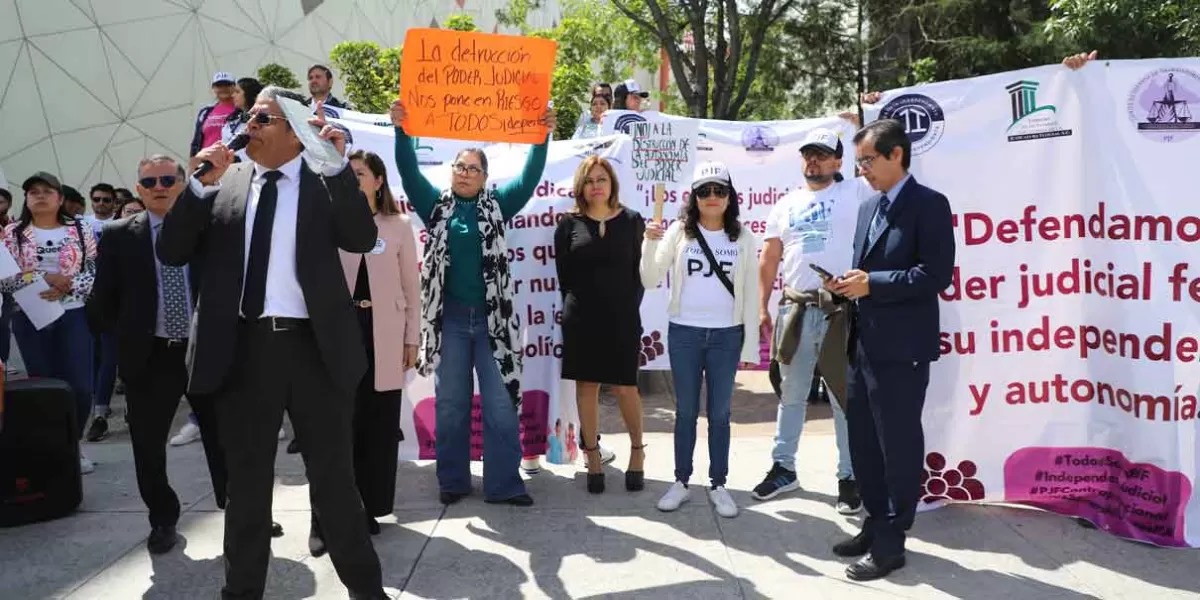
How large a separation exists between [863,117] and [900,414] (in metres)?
1.70

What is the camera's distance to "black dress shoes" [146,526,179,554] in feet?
15.0

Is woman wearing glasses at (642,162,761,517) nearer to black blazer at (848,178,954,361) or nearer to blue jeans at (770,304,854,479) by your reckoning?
blue jeans at (770,304,854,479)

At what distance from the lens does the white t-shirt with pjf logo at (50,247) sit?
6.35m

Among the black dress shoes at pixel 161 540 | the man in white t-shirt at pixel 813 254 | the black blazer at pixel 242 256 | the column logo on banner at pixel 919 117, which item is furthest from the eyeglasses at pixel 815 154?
the black dress shoes at pixel 161 540

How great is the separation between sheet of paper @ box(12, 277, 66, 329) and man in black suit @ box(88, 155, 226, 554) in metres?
1.83

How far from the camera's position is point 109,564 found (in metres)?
4.43

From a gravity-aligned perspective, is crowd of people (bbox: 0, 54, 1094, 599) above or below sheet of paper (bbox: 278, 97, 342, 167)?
below

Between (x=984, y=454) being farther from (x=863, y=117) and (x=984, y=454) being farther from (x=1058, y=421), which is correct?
(x=863, y=117)

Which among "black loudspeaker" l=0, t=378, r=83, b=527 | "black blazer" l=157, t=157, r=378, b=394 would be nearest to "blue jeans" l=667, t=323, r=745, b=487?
"black blazer" l=157, t=157, r=378, b=394

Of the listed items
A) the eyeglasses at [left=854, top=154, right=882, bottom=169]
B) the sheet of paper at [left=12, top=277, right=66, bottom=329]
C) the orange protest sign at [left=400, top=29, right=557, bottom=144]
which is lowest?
the sheet of paper at [left=12, top=277, right=66, bottom=329]

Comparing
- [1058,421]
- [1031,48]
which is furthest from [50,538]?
[1031,48]

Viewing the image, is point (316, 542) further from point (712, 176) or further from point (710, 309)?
point (712, 176)

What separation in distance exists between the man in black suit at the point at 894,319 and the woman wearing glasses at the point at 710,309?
2.90ft

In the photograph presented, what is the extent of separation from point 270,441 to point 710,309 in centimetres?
246
